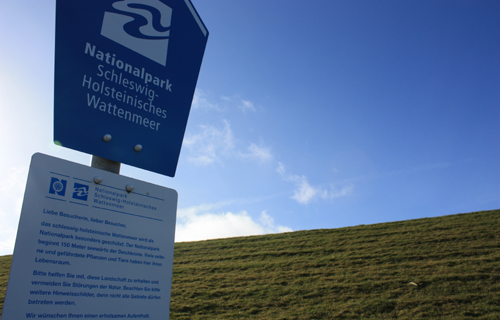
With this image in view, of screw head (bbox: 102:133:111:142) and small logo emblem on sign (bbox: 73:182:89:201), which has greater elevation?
screw head (bbox: 102:133:111:142)

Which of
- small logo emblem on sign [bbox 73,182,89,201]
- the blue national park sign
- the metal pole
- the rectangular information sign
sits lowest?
the rectangular information sign

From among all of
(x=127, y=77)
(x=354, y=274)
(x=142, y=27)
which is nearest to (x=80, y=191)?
(x=127, y=77)

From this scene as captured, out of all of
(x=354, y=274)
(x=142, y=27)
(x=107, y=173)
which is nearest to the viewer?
(x=107, y=173)

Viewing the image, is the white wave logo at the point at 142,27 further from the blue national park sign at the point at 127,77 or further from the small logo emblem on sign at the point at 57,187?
the small logo emblem on sign at the point at 57,187

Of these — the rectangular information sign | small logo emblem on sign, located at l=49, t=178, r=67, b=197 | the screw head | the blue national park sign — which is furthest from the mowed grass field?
small logo emblem on sign, located at l=49, t=178, r=67, b=197

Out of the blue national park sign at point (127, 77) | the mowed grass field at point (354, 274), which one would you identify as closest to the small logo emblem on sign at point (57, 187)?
the blue national park sign at point (127, 77)

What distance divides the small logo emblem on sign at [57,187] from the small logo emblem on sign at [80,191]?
5cm

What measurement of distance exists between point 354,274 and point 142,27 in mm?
11653

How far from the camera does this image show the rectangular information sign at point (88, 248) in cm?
132

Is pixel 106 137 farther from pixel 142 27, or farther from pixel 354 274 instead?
pixel 354 274

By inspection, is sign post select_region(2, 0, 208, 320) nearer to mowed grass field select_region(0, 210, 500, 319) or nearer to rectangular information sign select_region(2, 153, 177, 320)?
rectangular information sign select_region(2, 153, 177, 320)

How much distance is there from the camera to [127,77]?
1893 mm

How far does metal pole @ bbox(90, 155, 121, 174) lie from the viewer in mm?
1757

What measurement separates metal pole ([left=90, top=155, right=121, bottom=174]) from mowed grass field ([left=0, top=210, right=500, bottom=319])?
Answer: 8593 mm
